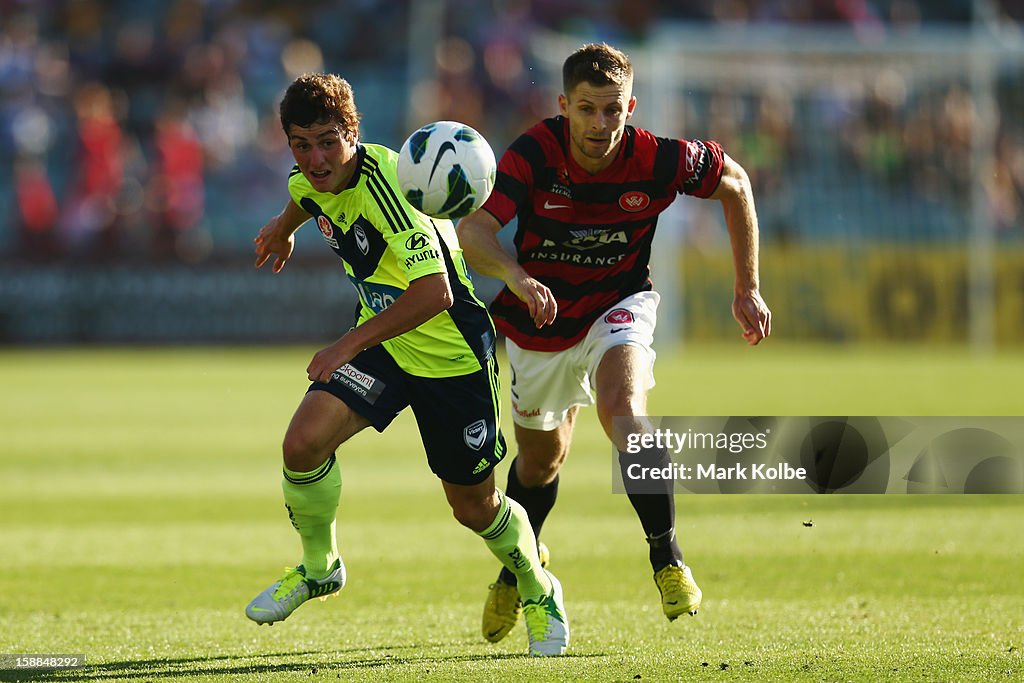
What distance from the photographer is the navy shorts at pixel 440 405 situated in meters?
5.86

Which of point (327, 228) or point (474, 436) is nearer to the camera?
point (474, 436)

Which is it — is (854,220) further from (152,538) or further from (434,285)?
(434,285)

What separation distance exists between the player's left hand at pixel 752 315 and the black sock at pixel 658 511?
2.02 ft

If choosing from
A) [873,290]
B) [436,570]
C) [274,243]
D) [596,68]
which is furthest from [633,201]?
[873,290]

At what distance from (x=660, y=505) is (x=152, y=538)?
3.73 meters

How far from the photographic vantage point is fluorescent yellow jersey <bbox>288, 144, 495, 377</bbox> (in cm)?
575

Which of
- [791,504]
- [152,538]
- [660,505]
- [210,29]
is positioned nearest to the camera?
[660,505]

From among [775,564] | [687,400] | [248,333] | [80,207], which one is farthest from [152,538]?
[80,207]

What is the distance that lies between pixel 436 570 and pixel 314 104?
9.58 ft

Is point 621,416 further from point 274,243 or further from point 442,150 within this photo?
point 274,243

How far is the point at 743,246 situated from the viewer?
21.1 feet

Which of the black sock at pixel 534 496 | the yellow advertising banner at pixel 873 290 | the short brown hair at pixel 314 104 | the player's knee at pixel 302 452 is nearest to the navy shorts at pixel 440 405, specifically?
the player's knee at pixel 302 452

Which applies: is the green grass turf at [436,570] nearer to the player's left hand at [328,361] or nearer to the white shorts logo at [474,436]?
the white shorts logo at [474,436]

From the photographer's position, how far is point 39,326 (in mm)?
23312
